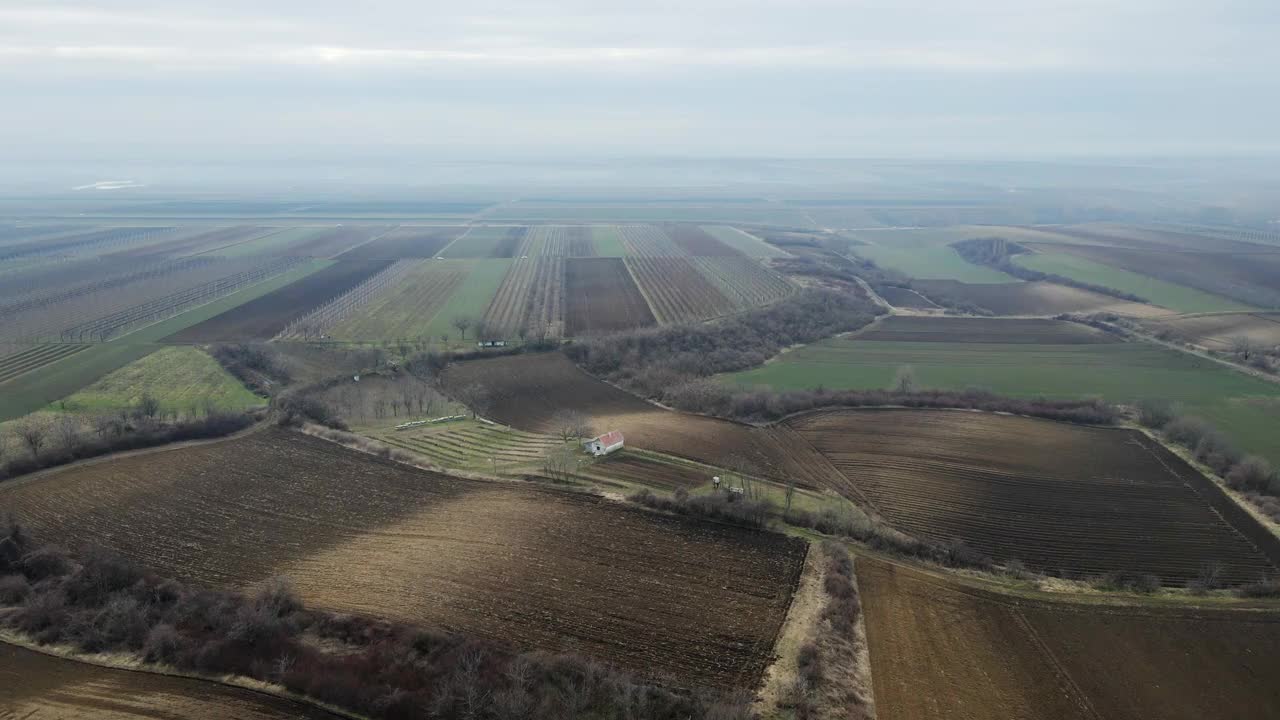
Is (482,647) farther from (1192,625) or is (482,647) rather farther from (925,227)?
(925,227)

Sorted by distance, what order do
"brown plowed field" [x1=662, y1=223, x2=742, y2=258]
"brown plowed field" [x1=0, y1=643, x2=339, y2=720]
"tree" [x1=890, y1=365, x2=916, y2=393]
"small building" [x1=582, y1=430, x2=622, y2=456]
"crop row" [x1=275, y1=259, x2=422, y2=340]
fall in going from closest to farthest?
"brown plowed field" [x1=0, y1=643, x2=339, y2=720], "small building" [x1=582, y1=430, x2=622, y2=456], "tree" [x1=890, y1=365, x2=916, y2=393], "crop row" [x1=275, y1=259, x2=422, y2=340], "brown plowed field" [x1=662, y1=223, x2=742, y2=258]

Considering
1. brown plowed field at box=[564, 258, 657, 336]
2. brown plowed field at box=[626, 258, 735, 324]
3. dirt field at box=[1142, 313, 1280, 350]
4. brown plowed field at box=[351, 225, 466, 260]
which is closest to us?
dirt field at box=[1142, 313, 1280, 350]

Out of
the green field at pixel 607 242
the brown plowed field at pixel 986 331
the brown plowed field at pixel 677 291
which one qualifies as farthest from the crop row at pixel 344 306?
the brown plowed field at pixel 986 331

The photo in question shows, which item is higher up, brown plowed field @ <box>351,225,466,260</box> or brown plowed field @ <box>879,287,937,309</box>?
brown plowed field @ <box>351,225,466,260</box>

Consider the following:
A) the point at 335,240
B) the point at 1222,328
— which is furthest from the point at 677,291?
the point at 335,240

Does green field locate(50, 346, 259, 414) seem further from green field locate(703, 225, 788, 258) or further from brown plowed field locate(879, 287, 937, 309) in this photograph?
green field locate(703, 225, 788, 258)

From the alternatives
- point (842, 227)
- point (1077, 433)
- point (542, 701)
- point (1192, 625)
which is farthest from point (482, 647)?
point (842, 227)

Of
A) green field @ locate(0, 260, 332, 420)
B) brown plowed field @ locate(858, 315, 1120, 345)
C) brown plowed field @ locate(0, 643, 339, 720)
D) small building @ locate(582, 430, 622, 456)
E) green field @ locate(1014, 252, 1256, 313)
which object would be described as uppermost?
green field @ locate(1014, 252, 1256, 313)

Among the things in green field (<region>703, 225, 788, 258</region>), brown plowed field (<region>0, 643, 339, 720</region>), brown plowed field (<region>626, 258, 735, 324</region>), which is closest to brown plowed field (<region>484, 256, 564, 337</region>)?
brown plowed field (<region>626, 258, 735, 324</region>)
